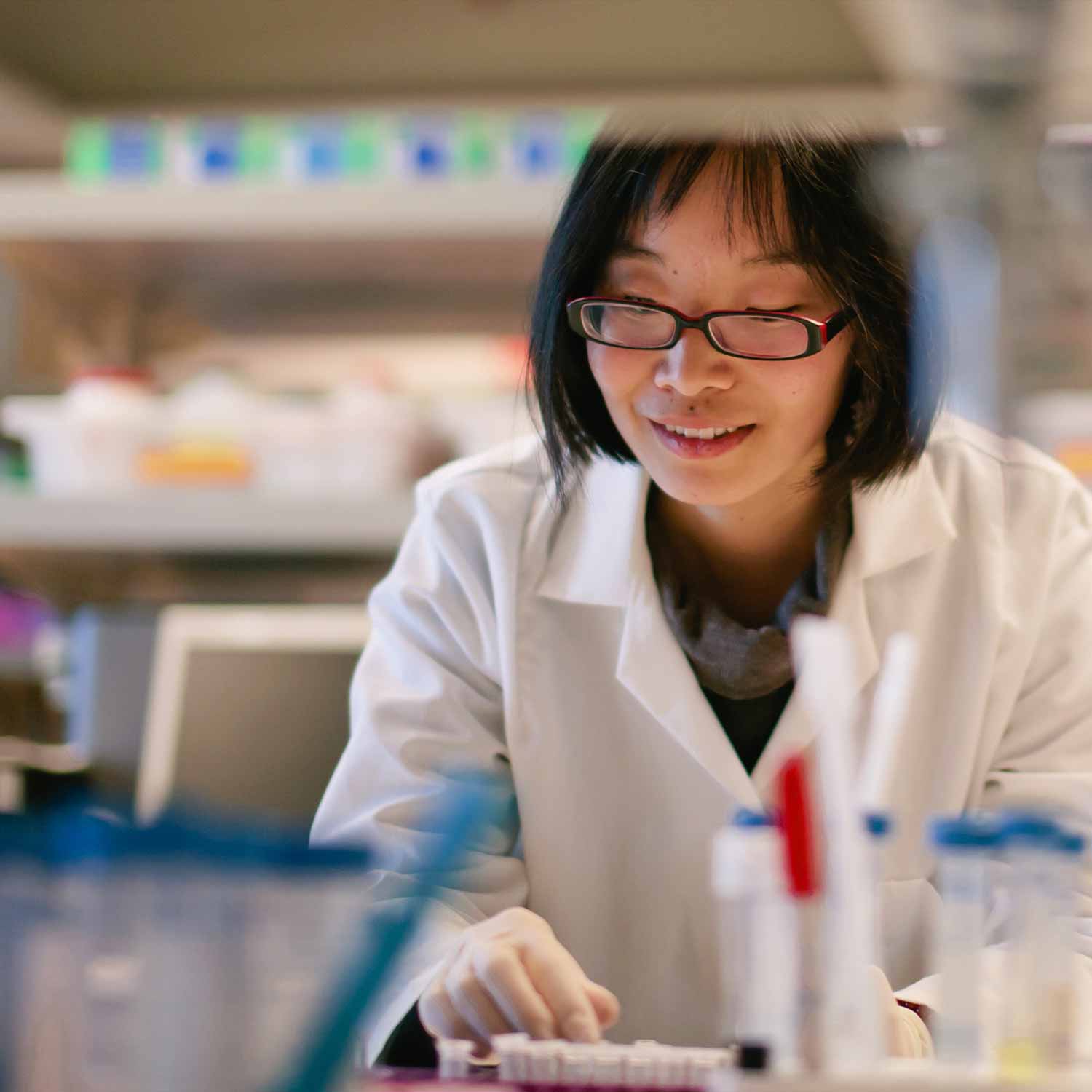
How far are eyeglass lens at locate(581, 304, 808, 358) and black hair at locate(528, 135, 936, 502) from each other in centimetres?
4

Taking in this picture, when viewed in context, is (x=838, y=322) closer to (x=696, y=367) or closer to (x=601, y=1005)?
(x=696, y=367)

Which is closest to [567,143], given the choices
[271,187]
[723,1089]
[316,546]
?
[271,187]

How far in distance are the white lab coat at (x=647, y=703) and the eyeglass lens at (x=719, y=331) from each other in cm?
23

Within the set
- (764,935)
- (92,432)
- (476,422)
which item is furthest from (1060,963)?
(92,432)

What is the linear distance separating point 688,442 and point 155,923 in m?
0.70

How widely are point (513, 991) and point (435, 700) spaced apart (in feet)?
1.43

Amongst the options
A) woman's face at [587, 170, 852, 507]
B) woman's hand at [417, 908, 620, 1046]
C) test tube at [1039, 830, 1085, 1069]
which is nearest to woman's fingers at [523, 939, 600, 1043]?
woman's hand at [417, 908, 620, 1046]

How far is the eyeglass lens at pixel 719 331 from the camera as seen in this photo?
1.07 metres

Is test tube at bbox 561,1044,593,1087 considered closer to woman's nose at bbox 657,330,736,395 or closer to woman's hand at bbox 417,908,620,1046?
woman's hand at bbox 417,908,620,1046

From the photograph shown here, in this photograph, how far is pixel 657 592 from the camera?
126cm

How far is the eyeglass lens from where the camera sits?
1.07 meters

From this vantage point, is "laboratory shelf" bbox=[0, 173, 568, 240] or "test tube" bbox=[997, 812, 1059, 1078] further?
"laboratory shelf" bbox=[0, 173, 568, 240]

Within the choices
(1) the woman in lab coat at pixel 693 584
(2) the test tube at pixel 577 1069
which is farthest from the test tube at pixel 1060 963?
(1) the woman in lab coat at pixel 693 584

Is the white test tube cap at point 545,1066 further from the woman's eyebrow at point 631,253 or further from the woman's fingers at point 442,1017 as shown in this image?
the woman's eyebrow at point 631,253
